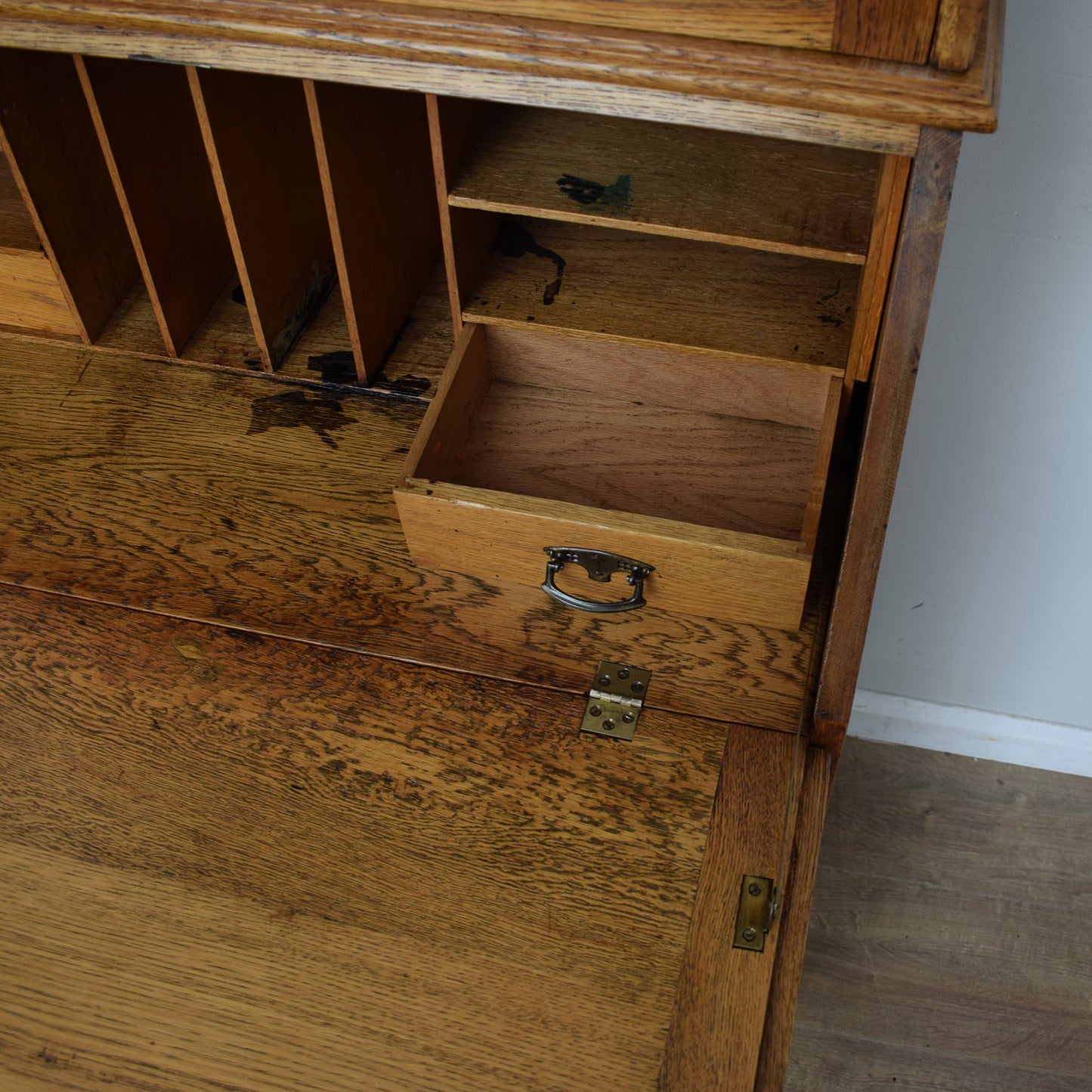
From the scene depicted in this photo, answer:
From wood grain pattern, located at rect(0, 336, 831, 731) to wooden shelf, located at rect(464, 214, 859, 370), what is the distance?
22 cm

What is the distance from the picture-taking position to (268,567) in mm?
1328

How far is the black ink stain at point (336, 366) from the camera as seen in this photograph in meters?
1.50

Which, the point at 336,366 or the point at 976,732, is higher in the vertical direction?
the point at 976,732

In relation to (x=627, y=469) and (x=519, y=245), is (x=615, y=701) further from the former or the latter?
(x=519, y=245)

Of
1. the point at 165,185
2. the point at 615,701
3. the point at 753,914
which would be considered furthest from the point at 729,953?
the point at 165,185

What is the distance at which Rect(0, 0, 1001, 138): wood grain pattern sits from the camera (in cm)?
89

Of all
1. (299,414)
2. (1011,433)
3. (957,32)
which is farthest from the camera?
(1011,433)

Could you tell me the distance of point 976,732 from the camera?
2.42 meters

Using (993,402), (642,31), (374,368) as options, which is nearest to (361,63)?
(642,31)

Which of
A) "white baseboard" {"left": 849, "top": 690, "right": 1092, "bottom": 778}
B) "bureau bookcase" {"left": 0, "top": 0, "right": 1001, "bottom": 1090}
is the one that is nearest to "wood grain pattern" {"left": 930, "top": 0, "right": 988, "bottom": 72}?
"bureau bookcase" {"left": 0, "top": 0, "right": 1001, "bottom": 1090}

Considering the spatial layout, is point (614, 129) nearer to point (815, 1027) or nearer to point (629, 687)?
point (629, 687)

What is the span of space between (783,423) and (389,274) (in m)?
0.51

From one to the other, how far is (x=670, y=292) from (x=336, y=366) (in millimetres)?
444

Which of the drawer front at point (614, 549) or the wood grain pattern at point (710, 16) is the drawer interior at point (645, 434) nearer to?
the drawer front at point (614, 549)
